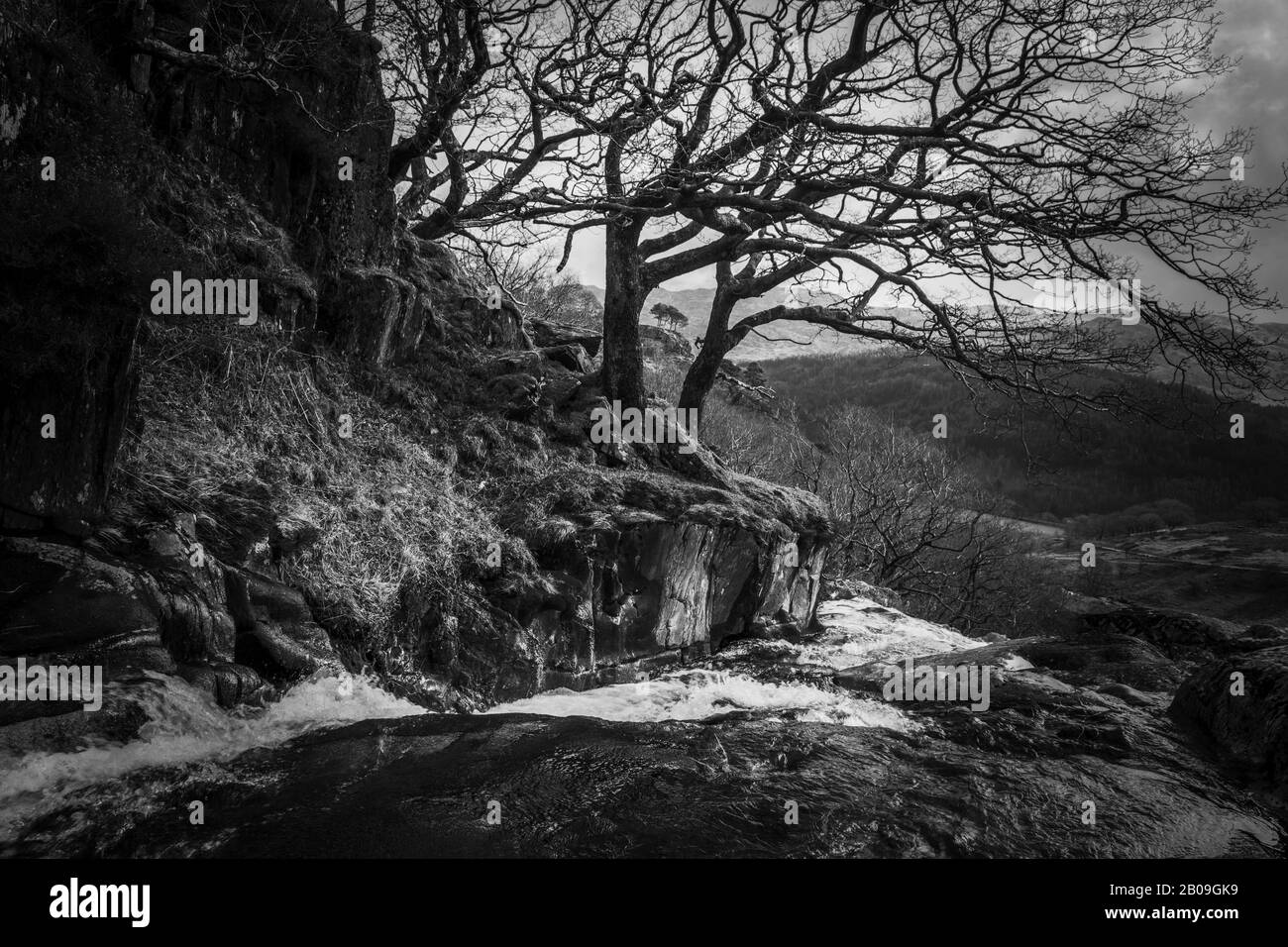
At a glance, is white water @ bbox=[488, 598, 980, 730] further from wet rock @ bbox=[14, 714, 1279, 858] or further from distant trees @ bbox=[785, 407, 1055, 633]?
distant trees @ bbox=[785, 407, 1055, 633]

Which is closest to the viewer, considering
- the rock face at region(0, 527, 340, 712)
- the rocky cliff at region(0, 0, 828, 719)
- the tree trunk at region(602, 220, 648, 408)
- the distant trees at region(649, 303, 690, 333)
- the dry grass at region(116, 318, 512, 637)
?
the rock face at region(0, 527, 340, 712)

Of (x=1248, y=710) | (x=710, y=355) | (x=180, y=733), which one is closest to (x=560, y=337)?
(x=710, y=355)

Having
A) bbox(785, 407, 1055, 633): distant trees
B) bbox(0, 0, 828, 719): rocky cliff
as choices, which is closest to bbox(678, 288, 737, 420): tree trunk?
bbox(0, 0, 828, 719): rocky cliff

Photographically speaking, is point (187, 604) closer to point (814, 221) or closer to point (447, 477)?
point (447, 477)

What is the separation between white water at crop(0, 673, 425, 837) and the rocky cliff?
0.19 metres

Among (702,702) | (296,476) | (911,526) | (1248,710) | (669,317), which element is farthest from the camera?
Answer: (669,317)

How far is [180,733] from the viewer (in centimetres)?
326

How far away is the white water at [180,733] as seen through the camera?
2.65 m

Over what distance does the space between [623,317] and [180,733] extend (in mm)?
7503

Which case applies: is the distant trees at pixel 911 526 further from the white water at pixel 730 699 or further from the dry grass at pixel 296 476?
the dry grass at pixel 296 476

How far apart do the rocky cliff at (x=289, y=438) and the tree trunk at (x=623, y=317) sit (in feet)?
1.44

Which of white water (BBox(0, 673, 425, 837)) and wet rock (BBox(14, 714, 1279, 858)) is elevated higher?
white water (BBox(0, 673, 425, 837))

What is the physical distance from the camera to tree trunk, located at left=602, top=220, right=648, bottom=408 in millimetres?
9406

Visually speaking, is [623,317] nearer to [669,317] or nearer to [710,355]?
[710,355]
